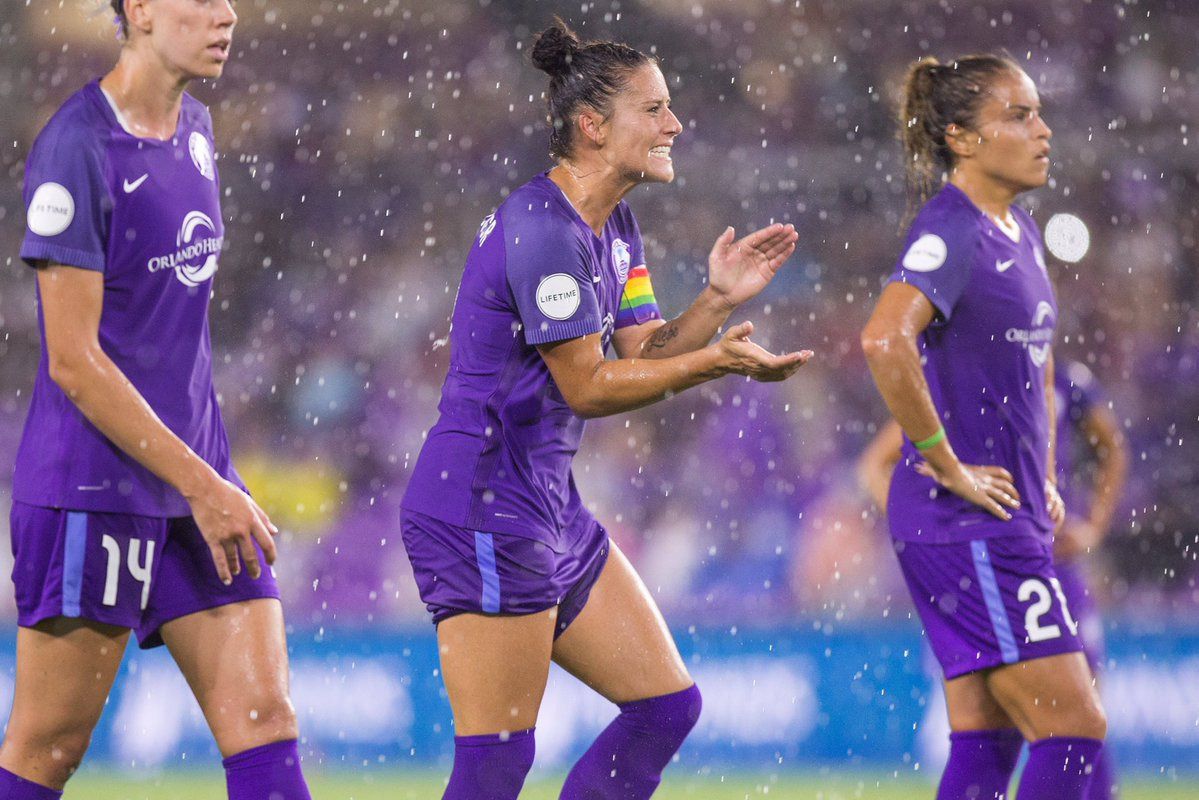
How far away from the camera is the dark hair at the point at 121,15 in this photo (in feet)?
10.7

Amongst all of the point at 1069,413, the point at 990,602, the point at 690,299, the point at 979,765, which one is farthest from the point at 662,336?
the point at 690,299

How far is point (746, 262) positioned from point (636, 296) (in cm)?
34

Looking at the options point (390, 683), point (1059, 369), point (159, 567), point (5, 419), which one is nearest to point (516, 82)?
point (5, 419)

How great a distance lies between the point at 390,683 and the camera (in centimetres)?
741

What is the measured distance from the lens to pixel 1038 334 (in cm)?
401

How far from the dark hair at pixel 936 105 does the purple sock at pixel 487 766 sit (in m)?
2.06

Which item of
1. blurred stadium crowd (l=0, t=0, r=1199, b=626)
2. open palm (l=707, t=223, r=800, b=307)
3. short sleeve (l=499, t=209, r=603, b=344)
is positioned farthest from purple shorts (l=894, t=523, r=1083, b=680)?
blurred stadium crowd (l=0, t=0, r=1199, b=626)

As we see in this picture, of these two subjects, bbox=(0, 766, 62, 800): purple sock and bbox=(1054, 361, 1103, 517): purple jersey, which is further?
bbox=(1054, 361, 1103, 517): purple jersey

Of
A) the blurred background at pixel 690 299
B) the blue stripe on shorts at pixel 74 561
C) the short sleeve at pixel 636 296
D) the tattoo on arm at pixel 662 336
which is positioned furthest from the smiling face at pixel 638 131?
the blurred background at pixel 690 299

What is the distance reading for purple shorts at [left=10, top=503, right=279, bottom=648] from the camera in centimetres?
308

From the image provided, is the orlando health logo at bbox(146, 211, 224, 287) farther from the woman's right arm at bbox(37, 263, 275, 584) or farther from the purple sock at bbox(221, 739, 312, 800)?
the purple sock at bbox(221, 739, 312, 800)

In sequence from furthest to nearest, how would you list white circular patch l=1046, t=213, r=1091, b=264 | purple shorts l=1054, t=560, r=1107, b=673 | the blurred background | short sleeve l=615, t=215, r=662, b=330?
1. white circular patch l=1046, t=213, r=1091, b=264
2. the blurred background
3. purple shorts l=1054, t=560, r=1107, b=673
4. short sleeve l=615, t=215, r=662, b=330

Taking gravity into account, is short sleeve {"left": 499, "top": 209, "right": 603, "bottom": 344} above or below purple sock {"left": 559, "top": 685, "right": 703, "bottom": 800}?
above

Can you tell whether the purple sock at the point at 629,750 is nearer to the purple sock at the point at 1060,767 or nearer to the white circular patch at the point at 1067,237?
the purple sock at the point at 1060,767
